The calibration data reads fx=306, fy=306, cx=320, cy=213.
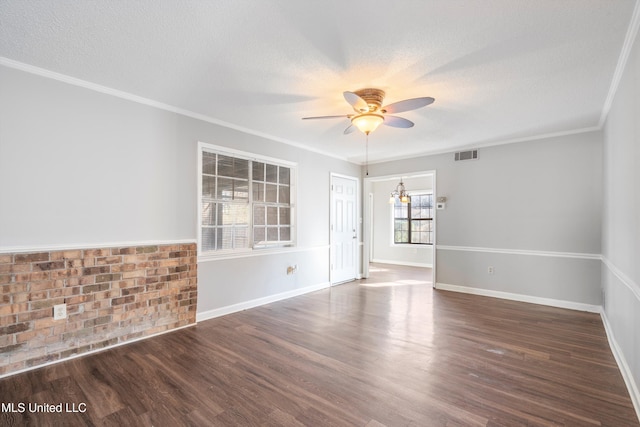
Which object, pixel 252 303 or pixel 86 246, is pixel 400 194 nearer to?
pixel 252 303

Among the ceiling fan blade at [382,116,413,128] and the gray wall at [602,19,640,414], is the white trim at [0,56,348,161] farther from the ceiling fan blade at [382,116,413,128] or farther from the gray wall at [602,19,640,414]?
the gray wall at [602,19,640,414]

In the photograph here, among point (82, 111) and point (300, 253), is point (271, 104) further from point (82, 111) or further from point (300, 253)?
point (300, 253)

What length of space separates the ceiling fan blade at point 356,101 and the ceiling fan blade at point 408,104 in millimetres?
198

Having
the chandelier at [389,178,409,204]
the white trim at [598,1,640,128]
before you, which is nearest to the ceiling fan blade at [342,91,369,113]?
the white trim at [598,1,640,128]

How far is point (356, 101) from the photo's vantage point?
270 centimetres

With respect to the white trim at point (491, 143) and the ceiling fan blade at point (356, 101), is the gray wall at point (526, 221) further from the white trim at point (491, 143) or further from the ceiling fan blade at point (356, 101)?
the ceiling fan blade at point (356, 101)

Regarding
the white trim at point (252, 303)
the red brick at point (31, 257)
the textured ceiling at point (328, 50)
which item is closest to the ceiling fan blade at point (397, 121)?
the textured ceiling at point (328, 50)

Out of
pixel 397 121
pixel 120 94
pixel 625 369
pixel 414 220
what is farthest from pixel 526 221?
pixel 120 94

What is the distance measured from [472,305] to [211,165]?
4.25 meters

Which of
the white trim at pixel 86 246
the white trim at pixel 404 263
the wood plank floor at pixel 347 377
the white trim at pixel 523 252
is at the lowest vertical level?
the white trim at pixel 404 263

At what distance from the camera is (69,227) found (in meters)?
2.88

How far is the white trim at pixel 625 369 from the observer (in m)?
2.10

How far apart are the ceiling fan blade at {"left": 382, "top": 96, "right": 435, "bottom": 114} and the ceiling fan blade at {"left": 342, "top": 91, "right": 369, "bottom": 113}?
0.20 metres

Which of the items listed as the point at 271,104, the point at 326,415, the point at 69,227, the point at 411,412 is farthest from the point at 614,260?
the point at 69,227
